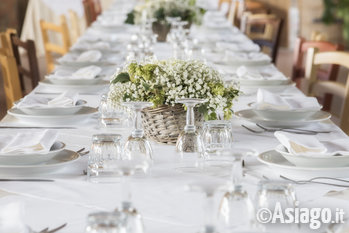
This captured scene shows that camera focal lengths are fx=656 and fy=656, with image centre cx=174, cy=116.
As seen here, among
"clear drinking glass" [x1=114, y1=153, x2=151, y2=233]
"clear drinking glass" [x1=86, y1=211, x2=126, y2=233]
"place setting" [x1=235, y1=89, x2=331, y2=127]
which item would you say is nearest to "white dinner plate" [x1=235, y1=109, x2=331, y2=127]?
"place setting" [x1=235, y1=89, x2=331, y2=127]

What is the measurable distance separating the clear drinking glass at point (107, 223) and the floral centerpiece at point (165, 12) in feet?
12.7

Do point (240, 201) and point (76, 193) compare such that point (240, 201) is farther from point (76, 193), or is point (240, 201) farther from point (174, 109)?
point (174, 109)

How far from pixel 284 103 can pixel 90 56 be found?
1819 mm

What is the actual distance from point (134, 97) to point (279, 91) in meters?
1.20

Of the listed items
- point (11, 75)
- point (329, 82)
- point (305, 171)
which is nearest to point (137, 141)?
point (305, 171)

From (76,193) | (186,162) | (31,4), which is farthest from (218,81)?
(31,4)

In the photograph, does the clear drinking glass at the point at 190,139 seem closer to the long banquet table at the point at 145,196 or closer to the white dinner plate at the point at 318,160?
the long banquet table at the point at 145,196

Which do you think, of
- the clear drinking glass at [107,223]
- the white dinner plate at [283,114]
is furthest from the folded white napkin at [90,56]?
the clear drinking glass at [107,223]

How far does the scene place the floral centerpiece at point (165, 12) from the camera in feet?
16.2

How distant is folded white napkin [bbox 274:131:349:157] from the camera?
71.9 inches

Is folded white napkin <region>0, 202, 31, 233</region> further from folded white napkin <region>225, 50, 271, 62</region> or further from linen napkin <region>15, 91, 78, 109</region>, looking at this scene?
folded white napkin <region>225, 50, 271, 62</region>

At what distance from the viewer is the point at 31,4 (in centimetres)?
965

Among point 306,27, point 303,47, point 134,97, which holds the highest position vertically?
point 134,97

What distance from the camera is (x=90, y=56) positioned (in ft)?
13.2
